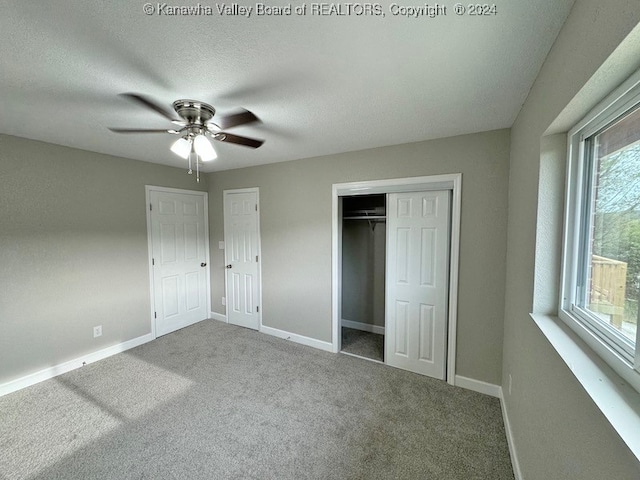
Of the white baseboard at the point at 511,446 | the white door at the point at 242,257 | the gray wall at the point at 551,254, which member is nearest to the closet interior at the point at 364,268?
the white door at the point at 242,257

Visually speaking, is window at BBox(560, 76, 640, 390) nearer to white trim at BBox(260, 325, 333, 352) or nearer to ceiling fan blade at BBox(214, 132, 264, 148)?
ceiling fan blade at BBox(214, 132, 264, 148)

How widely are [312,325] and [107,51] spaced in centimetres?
302

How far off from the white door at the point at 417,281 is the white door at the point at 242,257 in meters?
1.91

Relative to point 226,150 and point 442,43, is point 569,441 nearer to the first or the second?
point 442,43

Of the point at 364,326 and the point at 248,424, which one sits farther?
the point at 364,326

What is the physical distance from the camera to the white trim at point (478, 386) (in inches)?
93.4

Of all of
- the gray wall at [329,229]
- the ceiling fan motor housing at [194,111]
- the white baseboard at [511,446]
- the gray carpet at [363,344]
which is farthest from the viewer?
the gray carpet at [363,344]

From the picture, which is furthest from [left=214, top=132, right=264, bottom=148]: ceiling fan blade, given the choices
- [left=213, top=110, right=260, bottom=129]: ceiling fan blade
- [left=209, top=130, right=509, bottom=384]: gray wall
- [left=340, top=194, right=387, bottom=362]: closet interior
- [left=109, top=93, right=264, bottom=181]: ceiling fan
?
[left=340, top=194, right=387, bottom=362]: closet interior

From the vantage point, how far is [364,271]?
3.95 metres

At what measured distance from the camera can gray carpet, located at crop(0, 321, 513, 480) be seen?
1.68 meters

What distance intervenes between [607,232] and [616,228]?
0.08 metres

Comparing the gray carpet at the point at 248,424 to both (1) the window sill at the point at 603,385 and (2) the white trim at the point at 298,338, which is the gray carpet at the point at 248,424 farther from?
(1) the window sill at the point at 603,385

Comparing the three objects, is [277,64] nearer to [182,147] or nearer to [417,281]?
[182,147]

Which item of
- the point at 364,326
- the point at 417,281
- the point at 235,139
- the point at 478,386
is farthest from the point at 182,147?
the point at 364,326
